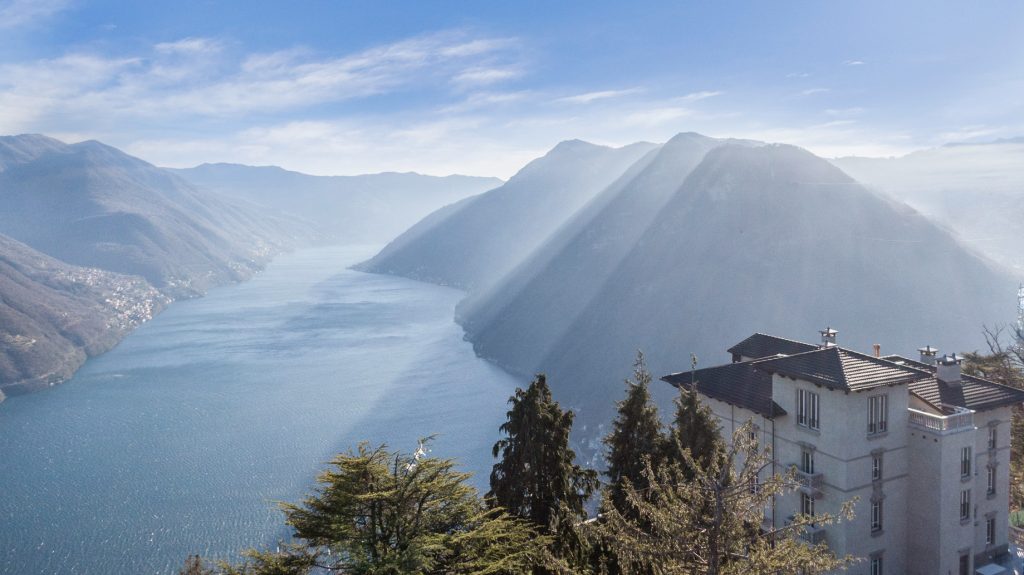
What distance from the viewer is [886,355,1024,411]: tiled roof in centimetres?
2475

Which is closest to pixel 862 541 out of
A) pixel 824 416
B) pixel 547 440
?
pixel 824 416

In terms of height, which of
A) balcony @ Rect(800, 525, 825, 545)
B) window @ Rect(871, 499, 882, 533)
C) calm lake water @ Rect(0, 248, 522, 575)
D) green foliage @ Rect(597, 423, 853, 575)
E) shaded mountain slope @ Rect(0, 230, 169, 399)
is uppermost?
green foliage @ Rect(597, 423, 853, 575)

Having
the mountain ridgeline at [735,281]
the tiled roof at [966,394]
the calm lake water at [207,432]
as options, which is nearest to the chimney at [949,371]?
the tiled roof at [966,394]

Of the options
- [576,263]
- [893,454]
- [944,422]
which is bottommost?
[893,454]

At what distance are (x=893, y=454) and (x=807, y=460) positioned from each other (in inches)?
119

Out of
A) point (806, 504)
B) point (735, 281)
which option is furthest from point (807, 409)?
point (735, 281)

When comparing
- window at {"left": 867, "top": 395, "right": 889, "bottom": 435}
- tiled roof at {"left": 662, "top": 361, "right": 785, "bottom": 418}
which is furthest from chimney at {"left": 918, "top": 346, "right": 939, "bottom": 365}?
tiled roof at {"left": 662, "top": 361, "right": 785, "bottom": 418}

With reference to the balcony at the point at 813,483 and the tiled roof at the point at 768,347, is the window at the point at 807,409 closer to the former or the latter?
the balcony at the point at 813,483

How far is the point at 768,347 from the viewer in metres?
31.5

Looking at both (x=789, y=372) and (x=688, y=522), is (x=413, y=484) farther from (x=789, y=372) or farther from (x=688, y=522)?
(x=789, y=372)

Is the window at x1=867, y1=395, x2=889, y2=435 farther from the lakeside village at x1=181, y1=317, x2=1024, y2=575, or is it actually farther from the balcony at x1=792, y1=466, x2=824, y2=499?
the balcony at x1=792, y1=466, x2=824, y2=499

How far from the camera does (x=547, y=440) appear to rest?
19.9 m

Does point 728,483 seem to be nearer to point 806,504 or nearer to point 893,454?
point 806,504

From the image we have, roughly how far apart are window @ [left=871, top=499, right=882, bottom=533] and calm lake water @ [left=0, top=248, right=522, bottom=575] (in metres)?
44.0
